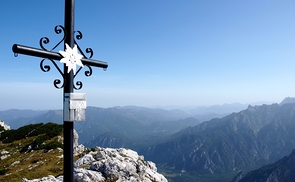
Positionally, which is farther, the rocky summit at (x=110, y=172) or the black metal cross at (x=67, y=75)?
the rocky summit at (x=110, y=172)

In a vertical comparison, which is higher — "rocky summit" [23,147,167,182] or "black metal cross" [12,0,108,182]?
"black metal cross" [12,0,108,182]

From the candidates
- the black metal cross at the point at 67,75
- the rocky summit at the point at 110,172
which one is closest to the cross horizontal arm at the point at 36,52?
the black metal cross at the point at 67,75

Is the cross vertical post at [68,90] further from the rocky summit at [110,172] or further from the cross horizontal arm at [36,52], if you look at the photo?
the rocky summit at [110,172]

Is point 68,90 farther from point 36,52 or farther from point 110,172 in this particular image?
point 110,172

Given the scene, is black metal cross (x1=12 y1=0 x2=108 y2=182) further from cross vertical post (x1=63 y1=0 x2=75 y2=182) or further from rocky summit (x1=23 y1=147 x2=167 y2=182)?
rocky summit (x1=23 y1=147 x2=167 y2=182)

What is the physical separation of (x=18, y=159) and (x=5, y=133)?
1930cm

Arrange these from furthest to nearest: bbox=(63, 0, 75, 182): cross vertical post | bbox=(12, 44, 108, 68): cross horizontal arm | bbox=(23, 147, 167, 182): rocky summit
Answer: bbox=(23, 147, 167, 182): rocky summit → bbox=(63, 0, 75, 182): cross vertical post → bbox=(12, 44, 108, 68): cross horizontal arm

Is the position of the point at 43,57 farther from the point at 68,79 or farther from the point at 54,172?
the point at 54,172

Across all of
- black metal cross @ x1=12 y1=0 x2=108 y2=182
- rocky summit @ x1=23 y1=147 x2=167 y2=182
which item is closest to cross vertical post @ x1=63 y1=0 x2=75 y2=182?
black metal cross @ x1=12 y1=0 x2=108 y2=182

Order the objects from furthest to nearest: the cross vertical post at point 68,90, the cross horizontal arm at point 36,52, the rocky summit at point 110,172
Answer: the rocky summit at point 110,172, the cross vertical post at point 68,90, the cross horizontal arm at point 36,52

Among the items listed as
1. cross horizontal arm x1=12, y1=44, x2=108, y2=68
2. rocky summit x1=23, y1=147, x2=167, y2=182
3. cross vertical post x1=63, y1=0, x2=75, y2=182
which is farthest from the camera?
rocky summit x1=23, y1=147, x2=167, y2=182

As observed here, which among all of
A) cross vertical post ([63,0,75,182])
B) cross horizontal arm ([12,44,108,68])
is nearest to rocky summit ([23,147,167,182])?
cross vertical post ([63,0,75,182])

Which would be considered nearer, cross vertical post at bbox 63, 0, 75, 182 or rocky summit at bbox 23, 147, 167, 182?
cross vertical post at bbox 63, 0, 75, 182

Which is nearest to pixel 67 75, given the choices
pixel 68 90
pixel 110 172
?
pixel 68 90
